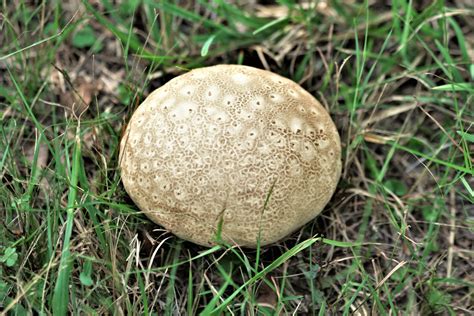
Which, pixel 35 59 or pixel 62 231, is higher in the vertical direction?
pixel 35 59

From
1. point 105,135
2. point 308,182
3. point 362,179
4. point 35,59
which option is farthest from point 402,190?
point 35,59

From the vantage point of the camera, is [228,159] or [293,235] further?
[293,235]

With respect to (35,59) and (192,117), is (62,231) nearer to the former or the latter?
(192,117)

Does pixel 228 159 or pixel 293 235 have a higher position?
pixel 228 159
